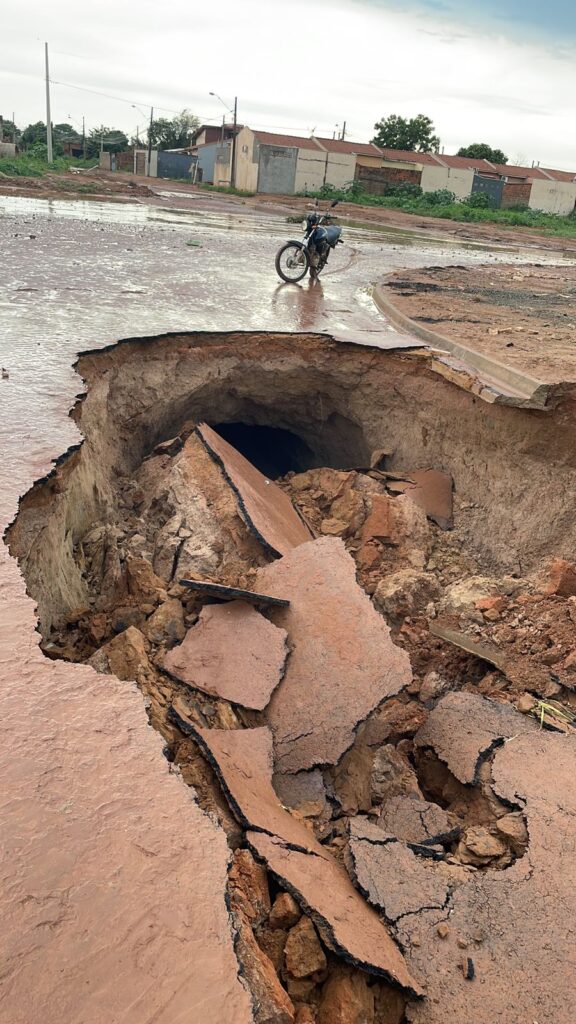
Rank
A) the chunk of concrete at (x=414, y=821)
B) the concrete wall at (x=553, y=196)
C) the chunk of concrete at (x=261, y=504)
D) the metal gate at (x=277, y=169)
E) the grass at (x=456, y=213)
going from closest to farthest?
the chunk of concrete at (x=414, y=821) < the chunk of concrete at (x=261, y=504) < the grass at (x=456, y=213) < the metal gate at (x=277, y=169) < the concrete wall at (x=553, y=196)

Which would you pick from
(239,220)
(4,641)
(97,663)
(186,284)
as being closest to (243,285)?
(186,284)

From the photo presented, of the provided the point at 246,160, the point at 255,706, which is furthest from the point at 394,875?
the point at 246,160

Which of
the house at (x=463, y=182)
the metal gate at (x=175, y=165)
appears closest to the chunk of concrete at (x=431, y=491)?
the house at (x=463, y=182)

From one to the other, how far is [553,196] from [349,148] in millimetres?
13557

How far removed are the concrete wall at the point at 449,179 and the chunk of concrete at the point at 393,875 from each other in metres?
47.2

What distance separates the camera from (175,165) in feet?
170

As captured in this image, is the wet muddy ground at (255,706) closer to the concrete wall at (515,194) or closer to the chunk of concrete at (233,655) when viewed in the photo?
the chunk of concrete at (233,655)

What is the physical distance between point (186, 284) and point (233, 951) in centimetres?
786

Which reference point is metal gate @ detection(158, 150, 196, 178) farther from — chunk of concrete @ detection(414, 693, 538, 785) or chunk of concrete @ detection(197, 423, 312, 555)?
chunk of concrete @ detection(414, 693, 538, 785)

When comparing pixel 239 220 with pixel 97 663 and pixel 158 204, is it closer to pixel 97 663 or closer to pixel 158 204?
pixel 158 204

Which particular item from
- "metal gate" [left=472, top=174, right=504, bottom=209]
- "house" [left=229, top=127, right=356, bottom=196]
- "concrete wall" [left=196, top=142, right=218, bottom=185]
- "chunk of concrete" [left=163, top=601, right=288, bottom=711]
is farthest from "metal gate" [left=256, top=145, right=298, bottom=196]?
"chunk of concrete" [left=163, top=601, right=288, bottom=711]

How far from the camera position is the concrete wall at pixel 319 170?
40406 mm

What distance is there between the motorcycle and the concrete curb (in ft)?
8.91

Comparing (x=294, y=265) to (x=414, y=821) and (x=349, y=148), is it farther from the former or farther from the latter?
(x=349, y=148)
